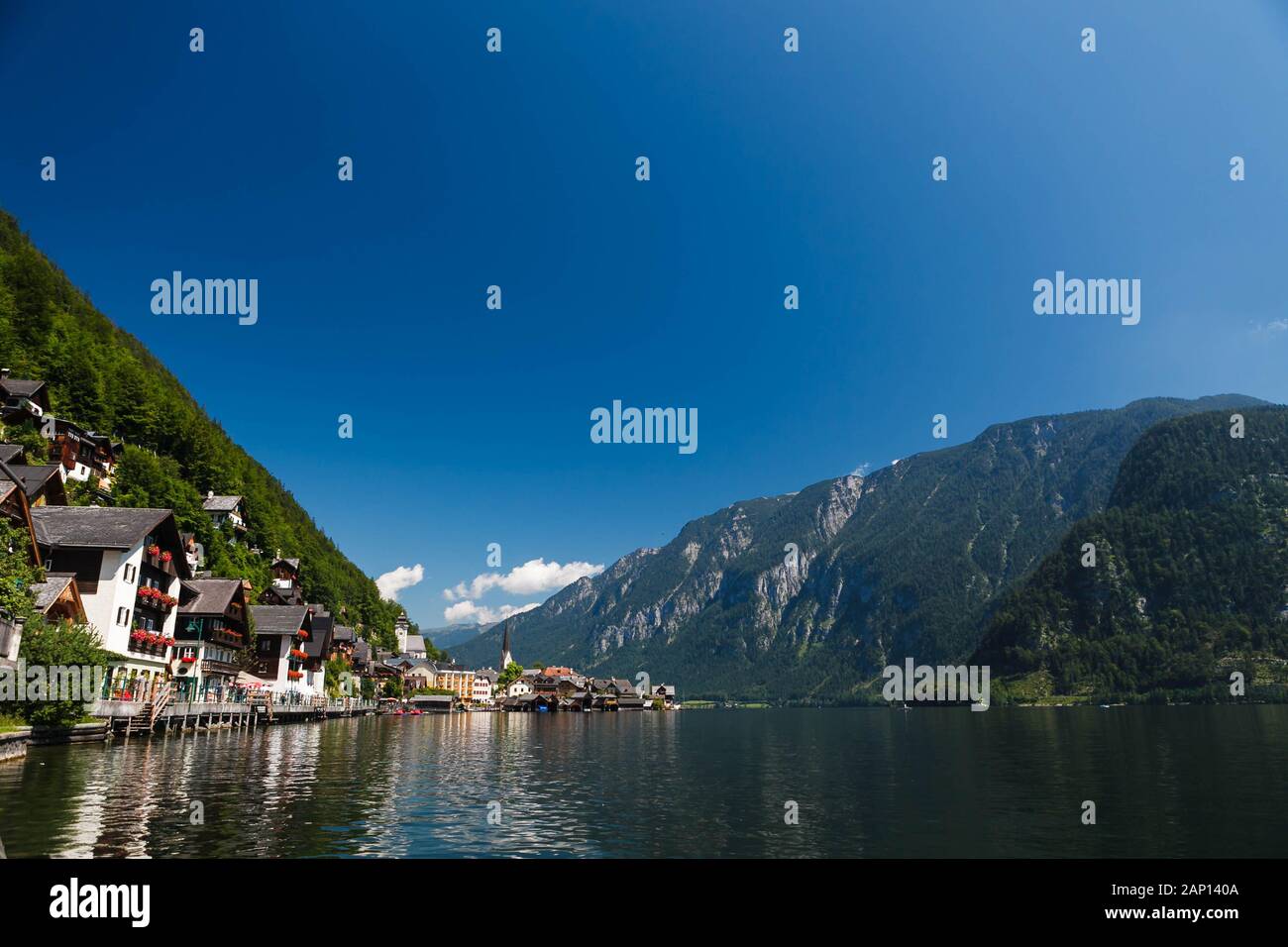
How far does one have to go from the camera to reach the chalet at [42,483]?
5784 cm

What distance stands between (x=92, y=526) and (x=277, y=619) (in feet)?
134

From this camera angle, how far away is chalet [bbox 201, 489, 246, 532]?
122956mm

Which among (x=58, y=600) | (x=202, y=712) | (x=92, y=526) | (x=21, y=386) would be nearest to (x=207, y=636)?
(x=202, y=712)

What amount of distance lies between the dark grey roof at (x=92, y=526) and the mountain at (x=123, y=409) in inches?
1276

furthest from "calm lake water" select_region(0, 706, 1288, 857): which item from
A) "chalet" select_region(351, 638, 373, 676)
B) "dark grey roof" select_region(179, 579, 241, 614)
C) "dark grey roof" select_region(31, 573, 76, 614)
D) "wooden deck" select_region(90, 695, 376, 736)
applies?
"chalet" select_region(351, 638, 373, 676)

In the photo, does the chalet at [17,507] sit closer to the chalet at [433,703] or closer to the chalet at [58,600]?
the chalet at [58,600]

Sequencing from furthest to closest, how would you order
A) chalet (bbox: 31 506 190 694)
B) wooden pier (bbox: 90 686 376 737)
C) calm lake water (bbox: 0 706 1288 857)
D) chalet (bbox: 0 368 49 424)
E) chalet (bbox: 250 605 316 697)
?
chalet (bbox: 250 605 316 697), chalet (bbox: 0 368 49 424), chalet (bbox: 31 506 190 694), wooden pier (bbox: 90 686 376 737), calm lake water (bbox: 0 706 1288 857)

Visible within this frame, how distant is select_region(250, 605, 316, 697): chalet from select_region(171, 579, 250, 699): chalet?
1354 cm

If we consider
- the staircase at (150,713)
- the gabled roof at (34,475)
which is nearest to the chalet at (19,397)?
the gabled roof at (34,475)

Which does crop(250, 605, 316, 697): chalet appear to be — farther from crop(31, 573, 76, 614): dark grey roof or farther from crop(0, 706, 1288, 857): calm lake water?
crop(31, 573, 76, 614): dark grey roof

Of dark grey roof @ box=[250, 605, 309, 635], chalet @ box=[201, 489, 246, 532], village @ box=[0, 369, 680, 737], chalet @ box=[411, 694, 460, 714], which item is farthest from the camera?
chalet @ box=[411, 694, 460, 714]

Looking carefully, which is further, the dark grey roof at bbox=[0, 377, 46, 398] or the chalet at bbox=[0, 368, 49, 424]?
the dark grey roof at bbox=[0, 377, 46, 398]
